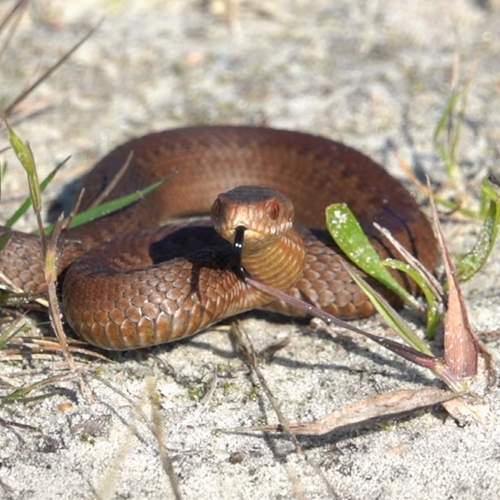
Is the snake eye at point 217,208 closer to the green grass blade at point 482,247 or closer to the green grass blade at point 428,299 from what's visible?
the green grass blade at point 428,299

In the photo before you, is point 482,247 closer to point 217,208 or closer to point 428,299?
point 428,299

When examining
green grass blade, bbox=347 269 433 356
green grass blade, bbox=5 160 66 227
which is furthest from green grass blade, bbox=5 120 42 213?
green grass blade, bbox=347 269 433 356

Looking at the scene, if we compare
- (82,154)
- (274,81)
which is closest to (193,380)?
(82,154)

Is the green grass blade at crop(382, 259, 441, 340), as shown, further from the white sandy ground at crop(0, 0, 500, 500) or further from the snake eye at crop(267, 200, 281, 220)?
the snake eye at crop(267, 200, 281, 220)

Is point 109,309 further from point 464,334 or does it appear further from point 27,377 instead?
point 464,334

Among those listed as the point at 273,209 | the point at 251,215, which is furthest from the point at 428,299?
the point at 251,215
